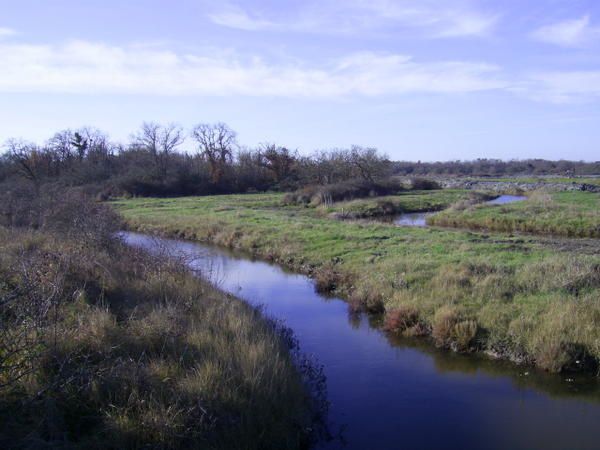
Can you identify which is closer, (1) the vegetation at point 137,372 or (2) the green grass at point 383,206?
(1) the vegetation at point 137,372

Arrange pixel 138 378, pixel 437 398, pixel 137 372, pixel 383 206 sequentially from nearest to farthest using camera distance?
pixel 138 378
pixel 137 372
pixel 437 398
pixel 383 206

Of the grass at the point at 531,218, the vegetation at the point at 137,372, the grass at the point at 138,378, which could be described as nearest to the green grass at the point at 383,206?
the grass at the point at 531,218

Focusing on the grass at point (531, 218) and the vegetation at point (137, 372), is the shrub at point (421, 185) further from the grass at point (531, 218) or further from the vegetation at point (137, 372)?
the vegetation at point (137, 372)

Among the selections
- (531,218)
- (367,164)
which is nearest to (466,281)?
(531,218)

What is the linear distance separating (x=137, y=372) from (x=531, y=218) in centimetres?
2689

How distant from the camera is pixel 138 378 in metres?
6.77

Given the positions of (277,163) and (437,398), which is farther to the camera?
(277,163)

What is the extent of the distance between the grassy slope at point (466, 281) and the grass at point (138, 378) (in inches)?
184

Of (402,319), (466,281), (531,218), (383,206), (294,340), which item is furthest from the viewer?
(383,206)

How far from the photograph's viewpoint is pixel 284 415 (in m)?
7.45

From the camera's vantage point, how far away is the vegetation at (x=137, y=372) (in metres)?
6.09

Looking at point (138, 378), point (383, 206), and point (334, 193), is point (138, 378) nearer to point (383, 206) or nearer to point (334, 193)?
point (383, 206)

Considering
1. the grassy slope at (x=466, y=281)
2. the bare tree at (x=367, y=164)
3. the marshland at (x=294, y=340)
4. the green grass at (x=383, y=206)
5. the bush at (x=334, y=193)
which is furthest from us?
the bare tree at (x=367, y=164)

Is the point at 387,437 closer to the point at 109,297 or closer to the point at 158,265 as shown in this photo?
the point at 109,297
